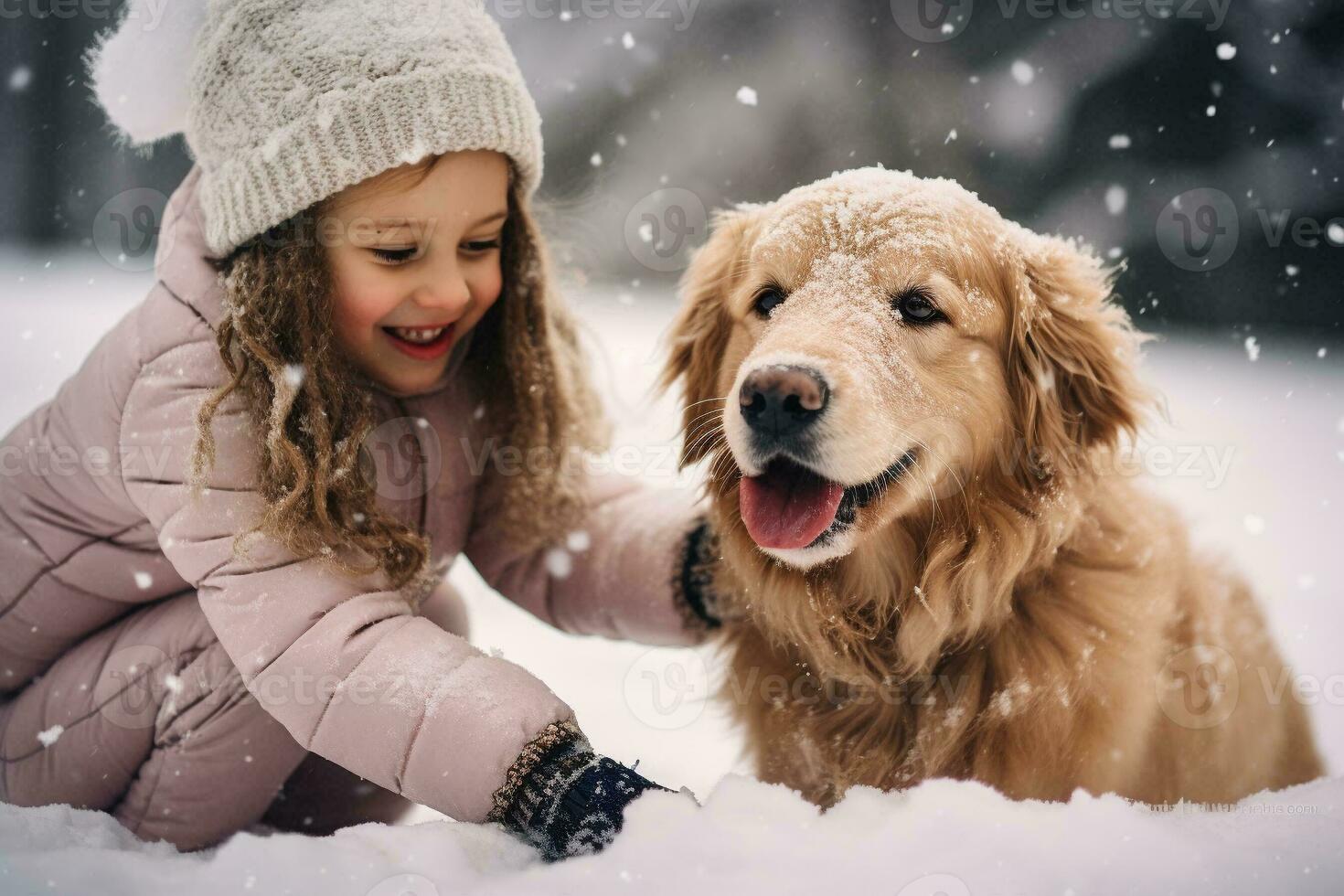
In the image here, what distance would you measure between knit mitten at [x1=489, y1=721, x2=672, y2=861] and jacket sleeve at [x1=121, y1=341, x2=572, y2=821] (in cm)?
3

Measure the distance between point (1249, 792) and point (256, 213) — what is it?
250 centimetres

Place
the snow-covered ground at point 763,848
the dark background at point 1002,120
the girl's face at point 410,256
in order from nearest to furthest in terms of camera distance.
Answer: the snow-covered ground at point 763,848 → the girl's face at point 410,256 → the dark background at point 1002,120

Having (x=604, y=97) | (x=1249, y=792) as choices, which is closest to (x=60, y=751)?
(x=1249, y=792)

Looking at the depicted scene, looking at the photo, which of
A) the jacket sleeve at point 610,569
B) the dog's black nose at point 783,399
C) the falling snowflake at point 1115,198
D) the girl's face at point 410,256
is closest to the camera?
the dog's black nose at point 783,399

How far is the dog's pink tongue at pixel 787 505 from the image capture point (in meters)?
1.71

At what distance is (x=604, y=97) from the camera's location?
17.1 feet

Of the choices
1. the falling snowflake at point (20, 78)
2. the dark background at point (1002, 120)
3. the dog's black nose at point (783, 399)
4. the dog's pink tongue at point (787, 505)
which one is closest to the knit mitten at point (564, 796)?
the dog's pink tongue at point (787, 505)

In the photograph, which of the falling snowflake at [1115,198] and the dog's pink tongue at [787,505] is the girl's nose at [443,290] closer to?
the dog's pink tongue at [787,505]

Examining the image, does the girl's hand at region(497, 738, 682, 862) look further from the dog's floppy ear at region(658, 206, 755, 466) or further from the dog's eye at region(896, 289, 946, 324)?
the dog's eye at region(896, 289, 946, 324)

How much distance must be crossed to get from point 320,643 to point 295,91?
3.35ft

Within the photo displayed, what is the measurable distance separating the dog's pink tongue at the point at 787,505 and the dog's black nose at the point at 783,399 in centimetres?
18

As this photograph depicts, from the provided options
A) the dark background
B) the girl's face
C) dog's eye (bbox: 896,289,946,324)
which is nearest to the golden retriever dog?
dog's eye (bbox: 896,289,946,324)

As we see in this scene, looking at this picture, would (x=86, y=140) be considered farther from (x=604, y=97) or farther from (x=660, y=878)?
(x=660, y=878)

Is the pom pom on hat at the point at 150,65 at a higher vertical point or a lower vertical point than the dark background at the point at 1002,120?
higher
